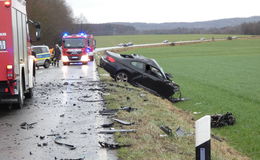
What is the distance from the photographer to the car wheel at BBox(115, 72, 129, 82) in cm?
1902

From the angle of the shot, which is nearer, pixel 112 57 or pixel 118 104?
pixel 118 104

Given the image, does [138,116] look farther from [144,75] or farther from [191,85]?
[191,85]

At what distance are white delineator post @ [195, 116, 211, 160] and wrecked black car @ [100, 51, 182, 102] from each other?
1250 cm

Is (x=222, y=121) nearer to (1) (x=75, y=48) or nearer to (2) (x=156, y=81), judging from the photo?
(2) (x=156, y=81)

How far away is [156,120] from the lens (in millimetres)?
9859

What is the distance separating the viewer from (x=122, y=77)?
62.7ft

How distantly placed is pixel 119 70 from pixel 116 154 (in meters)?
12.6

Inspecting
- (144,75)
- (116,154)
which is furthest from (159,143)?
(144,75)

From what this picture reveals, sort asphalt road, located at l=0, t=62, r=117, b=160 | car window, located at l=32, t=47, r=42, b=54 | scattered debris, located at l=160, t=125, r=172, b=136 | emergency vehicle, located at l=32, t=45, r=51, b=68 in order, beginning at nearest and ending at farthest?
asphalt road, located at l=0, t=62, r=117, b=160 → scattered debris, located at l=160, t=125, r=172, b=136 → car window, located at l=32, t=47, r=42, b=54 → emergency vehicle, located at l=32, t=45, r=51, b=68

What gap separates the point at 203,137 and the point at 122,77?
1408 cm

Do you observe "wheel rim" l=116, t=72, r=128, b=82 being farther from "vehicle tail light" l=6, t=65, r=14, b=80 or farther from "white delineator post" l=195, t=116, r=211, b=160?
"white delineator post" l=195, t=116, r=211, b=160

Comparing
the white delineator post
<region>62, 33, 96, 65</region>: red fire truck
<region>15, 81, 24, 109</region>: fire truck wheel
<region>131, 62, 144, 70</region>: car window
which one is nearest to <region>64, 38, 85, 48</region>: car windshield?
<region>62, 33, 96, 65</region>: red fire truck

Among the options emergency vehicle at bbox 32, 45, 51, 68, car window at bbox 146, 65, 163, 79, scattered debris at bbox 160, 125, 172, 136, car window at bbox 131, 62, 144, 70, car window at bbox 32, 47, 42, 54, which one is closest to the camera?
scattered debris at bbox 160, 125, 172, 136

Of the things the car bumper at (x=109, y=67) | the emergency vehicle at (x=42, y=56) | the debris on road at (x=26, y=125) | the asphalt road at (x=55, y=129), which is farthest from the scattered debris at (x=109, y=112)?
the emergency vehicle at (x=42, y=56)
